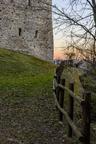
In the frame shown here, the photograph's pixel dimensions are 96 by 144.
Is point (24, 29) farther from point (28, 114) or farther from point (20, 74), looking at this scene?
point (28, 114)

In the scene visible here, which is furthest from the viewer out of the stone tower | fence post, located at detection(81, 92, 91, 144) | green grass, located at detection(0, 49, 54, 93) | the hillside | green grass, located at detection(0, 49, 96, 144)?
the stone tower

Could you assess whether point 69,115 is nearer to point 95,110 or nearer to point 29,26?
point 95,110

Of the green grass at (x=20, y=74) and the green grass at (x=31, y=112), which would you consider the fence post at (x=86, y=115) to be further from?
the green grass at (x=20, y=74)

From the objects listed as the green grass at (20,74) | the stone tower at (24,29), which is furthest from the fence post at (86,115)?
the stone tower at (24,29)

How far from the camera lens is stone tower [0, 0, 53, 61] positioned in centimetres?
5284

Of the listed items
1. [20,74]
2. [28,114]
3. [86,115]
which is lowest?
[28,114]

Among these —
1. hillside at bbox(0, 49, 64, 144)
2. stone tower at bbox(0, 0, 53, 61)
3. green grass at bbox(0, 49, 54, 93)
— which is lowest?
hillside at bbox(0, 49, 64, 144)

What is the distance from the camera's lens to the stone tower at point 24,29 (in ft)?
173

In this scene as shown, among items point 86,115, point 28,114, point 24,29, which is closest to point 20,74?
point 28,114

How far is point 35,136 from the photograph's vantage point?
1281 centimetres

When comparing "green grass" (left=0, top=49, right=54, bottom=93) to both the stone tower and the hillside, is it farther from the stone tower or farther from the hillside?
the stone tower

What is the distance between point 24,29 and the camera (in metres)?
54.8

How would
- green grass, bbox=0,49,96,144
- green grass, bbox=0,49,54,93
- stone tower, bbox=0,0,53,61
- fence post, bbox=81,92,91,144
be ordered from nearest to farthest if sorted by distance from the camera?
fence post, bbox=81,92,91,144 < green grass, bbox=0,49,96,144 < green grass, bbox=0,49,54,93 < stone tower, bbox=0,0,53,61

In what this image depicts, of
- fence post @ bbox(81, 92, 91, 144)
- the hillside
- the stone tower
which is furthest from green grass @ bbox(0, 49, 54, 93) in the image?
fence post @ bbox(81, 92, 91, 144)
